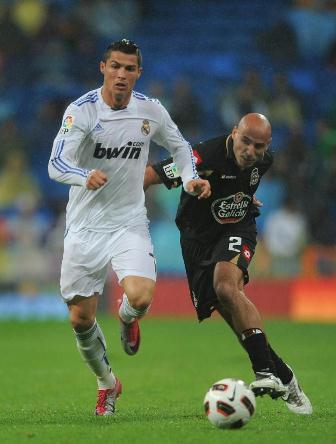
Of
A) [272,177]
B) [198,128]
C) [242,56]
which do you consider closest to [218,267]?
[272,177]

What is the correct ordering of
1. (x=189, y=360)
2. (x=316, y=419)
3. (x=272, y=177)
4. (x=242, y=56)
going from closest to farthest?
1. (x=316, y=419)
2. (x=189, y=360)
3. (x=272, y=177)
4. (x=242, y=56)

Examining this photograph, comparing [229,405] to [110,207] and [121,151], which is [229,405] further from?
[121,151]

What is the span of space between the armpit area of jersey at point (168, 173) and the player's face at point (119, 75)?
760 mm

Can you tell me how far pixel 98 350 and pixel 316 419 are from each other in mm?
1564

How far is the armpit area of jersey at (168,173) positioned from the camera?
7.93 metres

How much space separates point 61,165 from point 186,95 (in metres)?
12.1

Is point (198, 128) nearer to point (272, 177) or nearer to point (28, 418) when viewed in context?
point (272, 177)

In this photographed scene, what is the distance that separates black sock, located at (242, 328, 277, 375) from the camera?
277 inches

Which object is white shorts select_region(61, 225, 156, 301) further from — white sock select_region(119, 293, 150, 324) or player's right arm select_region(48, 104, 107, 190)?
player's right arm select_region(48, 104, 107, 190)

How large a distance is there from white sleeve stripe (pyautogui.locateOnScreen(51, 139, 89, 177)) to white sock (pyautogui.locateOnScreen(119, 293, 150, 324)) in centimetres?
102

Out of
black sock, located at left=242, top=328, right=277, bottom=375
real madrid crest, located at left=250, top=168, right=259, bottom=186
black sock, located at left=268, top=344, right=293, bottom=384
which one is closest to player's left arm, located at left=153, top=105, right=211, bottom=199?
real madrid crest, located at left=250, top=168, right=259, bottom=186

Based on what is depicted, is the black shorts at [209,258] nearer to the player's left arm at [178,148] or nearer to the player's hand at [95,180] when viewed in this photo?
the player's left arm at [178,148]

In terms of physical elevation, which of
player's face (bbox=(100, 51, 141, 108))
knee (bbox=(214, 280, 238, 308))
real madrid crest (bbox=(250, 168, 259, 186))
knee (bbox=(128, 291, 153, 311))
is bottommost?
knee (bbox=(128, 291, 153, 311))

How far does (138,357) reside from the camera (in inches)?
481
